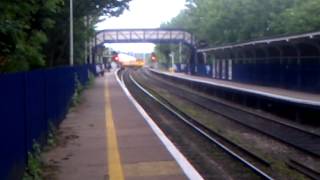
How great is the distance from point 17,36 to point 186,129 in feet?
37.0

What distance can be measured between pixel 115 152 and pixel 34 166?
3.47 meters

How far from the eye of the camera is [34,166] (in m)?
11.9

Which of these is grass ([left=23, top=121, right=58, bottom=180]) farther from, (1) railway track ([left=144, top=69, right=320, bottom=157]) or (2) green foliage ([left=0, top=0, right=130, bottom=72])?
(1) railway track ([left=144, top=69, right=320, bottom=157])

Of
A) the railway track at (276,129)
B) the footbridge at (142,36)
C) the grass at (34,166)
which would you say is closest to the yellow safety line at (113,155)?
the grass at (34,166)

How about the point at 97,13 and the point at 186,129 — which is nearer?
the point at 186,129

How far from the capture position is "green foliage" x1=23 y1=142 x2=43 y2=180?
11.4 m

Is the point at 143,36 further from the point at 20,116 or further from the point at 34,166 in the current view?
the point at 20,116

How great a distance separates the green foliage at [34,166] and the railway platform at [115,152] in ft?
1.13

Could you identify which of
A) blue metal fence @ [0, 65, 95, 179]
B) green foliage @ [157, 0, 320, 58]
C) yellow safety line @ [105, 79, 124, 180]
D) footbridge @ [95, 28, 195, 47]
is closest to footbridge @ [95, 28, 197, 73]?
footbridge @ [95, 28, 195, 47]

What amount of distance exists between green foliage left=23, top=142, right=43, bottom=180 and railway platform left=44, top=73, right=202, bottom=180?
1.13 ft

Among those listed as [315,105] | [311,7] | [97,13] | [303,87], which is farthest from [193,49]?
[315,105]

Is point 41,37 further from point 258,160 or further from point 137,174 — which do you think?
point 137,174

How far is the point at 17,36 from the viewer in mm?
12836

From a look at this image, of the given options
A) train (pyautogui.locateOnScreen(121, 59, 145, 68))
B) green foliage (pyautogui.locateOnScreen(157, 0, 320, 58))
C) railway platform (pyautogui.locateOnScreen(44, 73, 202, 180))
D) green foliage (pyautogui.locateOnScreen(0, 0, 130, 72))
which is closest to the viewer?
railway platform (pyautogui.locateOnScreen(44, 73, 202, 180))
